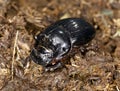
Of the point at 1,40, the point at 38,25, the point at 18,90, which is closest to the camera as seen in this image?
the point at 18,90

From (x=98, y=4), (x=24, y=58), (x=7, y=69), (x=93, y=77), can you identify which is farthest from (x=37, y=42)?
(x=98, y=4)

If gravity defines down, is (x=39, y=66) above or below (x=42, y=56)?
below

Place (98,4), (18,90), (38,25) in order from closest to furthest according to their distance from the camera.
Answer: (18,90) → (38,25) → (98,4)

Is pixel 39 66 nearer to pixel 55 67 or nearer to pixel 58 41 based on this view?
pixel 55 67

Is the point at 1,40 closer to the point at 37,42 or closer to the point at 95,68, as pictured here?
the point at 37,42

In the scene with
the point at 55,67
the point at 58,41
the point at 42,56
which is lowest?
the point at 55,67

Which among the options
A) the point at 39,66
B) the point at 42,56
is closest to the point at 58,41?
the point at 42,56

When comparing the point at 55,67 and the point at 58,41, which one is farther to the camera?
the point at 58,41
